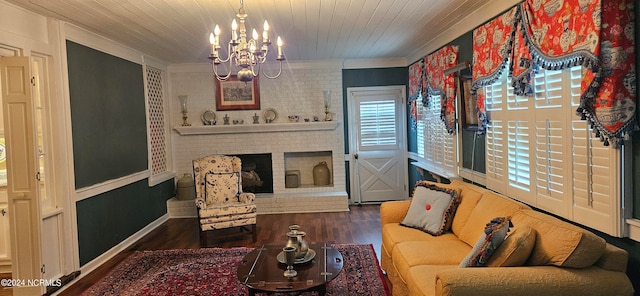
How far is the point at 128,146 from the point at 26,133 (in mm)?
1735

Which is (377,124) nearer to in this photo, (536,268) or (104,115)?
(104,115)

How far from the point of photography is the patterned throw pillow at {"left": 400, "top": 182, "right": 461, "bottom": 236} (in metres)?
3.35

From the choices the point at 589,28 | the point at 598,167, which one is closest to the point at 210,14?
the point at 589,28

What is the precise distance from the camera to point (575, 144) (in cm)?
247

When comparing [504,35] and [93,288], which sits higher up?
[504,35]

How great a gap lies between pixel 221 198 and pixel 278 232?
0.87 m

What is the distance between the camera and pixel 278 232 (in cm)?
523

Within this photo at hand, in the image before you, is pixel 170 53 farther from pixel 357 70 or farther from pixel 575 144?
pixel 575 144

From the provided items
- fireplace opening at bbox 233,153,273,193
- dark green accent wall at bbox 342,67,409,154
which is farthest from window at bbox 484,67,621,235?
fireplace opening at bbox 233,153,273,193

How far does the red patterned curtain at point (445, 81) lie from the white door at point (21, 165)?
3.97 metres

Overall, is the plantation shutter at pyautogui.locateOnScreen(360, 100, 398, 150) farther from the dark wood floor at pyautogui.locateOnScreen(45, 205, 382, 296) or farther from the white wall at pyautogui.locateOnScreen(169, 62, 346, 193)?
the dark wood floor at pyautogui.locateOnScreen(45, 205, 382, 296)

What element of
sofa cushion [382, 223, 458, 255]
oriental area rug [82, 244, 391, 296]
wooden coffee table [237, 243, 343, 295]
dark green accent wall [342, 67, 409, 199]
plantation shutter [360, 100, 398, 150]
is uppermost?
dark green accent wall [342, 67, 409, 199]

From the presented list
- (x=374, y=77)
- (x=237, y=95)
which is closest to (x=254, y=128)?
(x=237, y=95)

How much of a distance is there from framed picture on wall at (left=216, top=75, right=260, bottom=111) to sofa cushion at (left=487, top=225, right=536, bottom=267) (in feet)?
16.5
